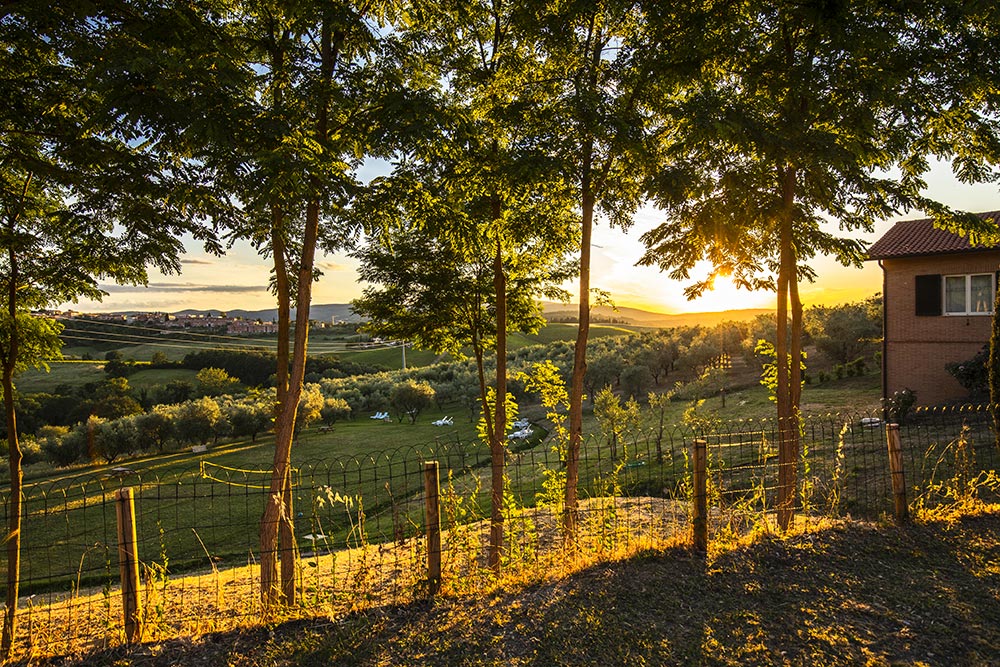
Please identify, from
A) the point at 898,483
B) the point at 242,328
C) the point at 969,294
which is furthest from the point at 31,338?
the point at 242,328

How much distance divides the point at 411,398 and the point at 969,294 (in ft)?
121

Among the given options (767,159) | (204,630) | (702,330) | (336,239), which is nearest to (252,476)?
(336,239)

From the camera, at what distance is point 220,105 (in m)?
5.29

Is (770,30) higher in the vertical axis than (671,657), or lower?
higher

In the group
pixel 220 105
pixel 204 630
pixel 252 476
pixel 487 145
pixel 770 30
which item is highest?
pixel 770 30

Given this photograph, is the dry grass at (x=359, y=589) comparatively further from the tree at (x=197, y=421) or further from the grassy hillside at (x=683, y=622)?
the tree at (x=197, y=421)

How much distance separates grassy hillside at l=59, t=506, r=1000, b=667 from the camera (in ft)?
13.3

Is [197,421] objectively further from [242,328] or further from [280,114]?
[242,328]

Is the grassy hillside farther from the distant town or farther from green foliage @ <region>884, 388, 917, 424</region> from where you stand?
the distant town

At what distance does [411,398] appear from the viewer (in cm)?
4566

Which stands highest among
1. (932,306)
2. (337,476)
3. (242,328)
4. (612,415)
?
(932,306)

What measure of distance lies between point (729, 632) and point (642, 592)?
2.59 ft

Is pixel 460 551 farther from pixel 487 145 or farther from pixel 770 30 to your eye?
pixel 770 30

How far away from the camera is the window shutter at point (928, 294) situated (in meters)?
18.2
